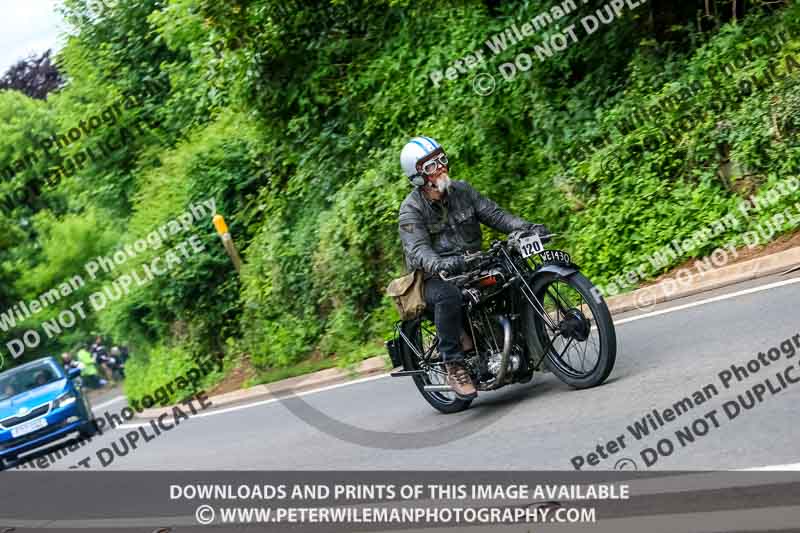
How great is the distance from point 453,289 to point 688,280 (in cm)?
395

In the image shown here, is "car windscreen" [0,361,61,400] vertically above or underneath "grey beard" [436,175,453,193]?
underneath

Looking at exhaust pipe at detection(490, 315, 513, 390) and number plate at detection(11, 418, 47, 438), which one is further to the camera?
number plate at detection(11, 418, 47, 438)

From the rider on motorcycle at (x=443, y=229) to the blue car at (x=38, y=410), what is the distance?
938 centimetres

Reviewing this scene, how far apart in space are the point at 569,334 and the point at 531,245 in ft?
2.26

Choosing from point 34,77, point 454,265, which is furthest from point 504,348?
point 34,77

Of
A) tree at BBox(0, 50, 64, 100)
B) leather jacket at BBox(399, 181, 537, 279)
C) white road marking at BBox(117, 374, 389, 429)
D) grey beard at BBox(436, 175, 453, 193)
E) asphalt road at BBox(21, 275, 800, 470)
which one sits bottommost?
white road marking at BBox(117, 374, 389, 429)

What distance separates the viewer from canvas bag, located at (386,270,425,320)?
8.95m

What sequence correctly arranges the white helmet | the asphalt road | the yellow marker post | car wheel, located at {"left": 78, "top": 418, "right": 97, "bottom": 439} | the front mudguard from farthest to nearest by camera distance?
the yellow marker post, car wheel, located at {"left": 78, "top": 418, "right": 97, "bottom": 439}, the white helmet, the front mudguard, the asphalt road

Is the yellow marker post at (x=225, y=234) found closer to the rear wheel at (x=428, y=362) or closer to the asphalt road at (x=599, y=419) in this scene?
the asphalt road at (x=599, y=419)

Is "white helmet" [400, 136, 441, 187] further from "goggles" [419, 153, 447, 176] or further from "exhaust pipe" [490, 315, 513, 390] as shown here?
"exhaust pipe" [490, 315, 513, 390]

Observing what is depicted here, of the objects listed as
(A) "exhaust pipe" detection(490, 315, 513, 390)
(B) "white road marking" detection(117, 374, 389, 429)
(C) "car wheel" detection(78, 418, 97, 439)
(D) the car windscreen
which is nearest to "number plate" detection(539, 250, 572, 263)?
(A) "exhaust pipe" detection(490, 315, 513, 390)

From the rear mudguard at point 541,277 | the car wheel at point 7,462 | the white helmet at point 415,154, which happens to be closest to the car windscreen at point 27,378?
the car wheel at point 7,462

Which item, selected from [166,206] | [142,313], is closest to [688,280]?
[166,206]

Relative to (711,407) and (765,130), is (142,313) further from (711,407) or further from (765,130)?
(711,407)
